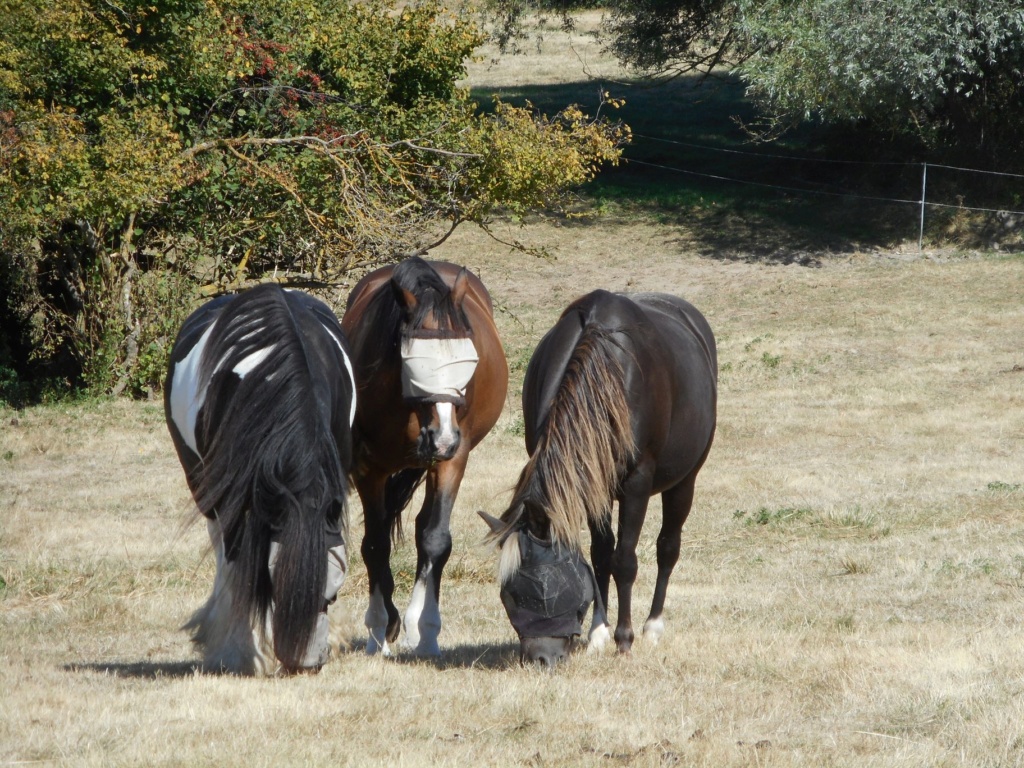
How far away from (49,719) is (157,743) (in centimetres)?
58

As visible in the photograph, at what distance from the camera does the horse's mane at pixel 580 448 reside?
4652 mm

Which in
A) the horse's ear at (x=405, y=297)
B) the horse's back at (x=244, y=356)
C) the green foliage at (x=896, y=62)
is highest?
the green foliage at (x=896, y=62)

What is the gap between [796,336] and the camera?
Result: 1698cm

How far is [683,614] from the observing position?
6410 millimetres

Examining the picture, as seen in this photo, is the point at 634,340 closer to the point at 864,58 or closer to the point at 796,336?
the point at 796,336

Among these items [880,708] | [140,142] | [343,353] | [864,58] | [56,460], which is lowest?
[56,460]

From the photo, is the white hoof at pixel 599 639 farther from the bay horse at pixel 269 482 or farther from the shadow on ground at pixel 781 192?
the shadow on ground at pixel 781 192

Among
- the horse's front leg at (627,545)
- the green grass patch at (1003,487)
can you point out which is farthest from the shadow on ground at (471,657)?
the green grass patch at (1003,487)

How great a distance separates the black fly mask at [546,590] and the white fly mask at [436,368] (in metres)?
0.80

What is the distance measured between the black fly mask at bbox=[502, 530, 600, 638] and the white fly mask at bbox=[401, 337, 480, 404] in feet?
2.62

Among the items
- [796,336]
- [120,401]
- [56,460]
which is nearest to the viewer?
[56,460]

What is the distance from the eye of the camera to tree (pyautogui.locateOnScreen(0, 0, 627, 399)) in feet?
38.3

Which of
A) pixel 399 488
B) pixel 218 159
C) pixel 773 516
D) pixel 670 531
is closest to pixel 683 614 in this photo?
pixel 670 531

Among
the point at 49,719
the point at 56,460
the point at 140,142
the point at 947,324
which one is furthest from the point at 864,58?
the point at 49,719
